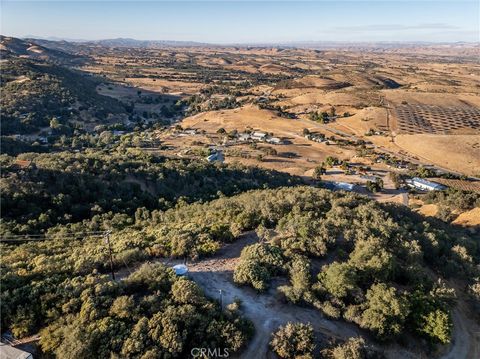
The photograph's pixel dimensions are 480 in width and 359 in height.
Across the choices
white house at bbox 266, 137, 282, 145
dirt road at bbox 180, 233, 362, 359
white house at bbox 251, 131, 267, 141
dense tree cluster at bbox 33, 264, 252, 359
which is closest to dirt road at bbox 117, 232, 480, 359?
dirt road at bbox 180, 233, 362, 359

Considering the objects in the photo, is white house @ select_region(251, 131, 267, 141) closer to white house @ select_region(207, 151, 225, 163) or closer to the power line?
white house @ select_region(207, 151, 225, 163)

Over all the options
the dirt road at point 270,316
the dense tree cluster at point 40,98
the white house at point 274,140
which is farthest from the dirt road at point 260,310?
the dense tree cluster at point 40,98

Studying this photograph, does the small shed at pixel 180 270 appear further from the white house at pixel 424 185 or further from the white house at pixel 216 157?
the white house at pixel 424 185

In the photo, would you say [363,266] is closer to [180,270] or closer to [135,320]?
[180,270]

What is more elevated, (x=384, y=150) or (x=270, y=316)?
(x=270, y=316)

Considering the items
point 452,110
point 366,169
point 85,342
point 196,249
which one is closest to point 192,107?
point 366,169

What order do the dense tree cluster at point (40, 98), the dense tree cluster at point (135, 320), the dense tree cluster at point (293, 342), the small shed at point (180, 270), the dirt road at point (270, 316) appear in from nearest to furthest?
the dense tree cluster at point (135, 320) → the dense tree cluster at point (293, 342) → the dirt road at point (270, 316) → the small shed at point (180, 270) → the dense tree cluster at point (40, 98)

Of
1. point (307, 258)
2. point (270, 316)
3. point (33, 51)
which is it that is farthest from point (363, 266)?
point (33, 51)

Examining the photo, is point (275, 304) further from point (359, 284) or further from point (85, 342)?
point (85, 342)
